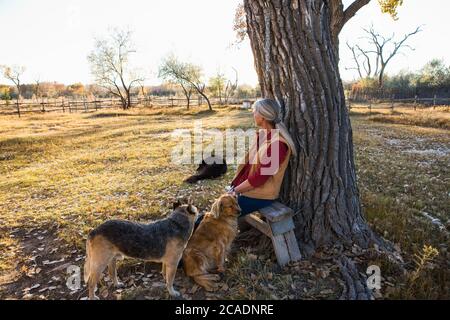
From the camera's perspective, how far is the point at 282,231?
152 inches

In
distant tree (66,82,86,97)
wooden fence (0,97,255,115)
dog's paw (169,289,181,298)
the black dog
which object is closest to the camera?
dog's paw (169,289,181,298)

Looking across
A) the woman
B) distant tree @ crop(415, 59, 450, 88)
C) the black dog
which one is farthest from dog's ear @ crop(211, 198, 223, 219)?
distant tree @ crop(415, 59, 450, 88)

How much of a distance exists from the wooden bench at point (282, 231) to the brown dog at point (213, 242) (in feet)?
1.36

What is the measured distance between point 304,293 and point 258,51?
2.98 metres

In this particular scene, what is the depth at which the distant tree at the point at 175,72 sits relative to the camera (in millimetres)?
45031

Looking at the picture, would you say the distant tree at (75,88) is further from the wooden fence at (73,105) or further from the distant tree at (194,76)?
the distant tree at (194,76)

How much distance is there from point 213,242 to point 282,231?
33.7 inches

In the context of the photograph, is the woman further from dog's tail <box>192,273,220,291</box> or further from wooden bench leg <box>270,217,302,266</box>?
dog's tail <box>192,273,220,291</box>

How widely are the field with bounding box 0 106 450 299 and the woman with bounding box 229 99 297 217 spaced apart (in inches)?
26.7

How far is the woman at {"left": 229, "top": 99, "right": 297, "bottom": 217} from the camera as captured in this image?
12.5 ft

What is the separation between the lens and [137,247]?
3400mm

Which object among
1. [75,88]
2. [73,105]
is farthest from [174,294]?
[75,88]

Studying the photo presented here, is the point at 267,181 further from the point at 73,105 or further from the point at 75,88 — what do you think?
the point at 75,88

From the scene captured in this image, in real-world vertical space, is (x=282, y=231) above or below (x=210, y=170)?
above
